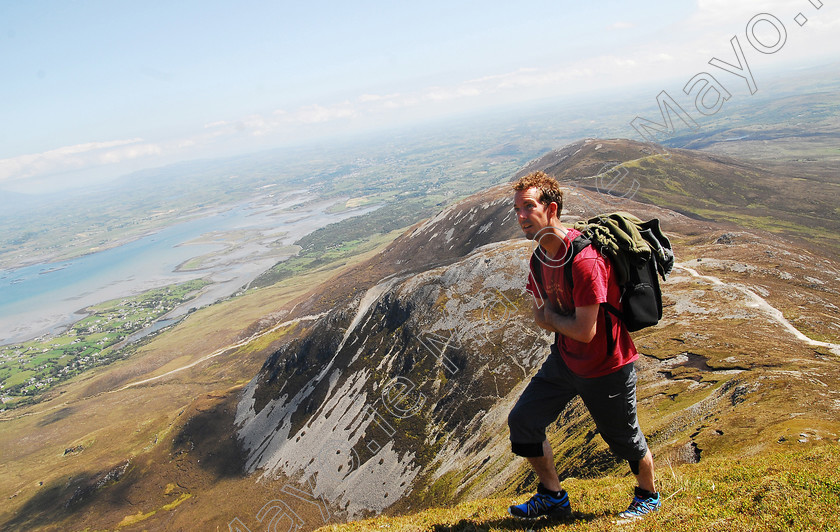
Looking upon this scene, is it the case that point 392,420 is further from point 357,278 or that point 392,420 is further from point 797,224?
point 797,224

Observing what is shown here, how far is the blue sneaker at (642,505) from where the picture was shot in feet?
24.4

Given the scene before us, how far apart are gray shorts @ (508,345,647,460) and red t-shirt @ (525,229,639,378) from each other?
0.70 ft

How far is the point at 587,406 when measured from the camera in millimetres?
6875

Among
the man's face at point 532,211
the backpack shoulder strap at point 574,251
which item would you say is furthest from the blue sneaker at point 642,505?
the man's face at point 532,211

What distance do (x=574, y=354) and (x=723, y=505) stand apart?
4.28 m

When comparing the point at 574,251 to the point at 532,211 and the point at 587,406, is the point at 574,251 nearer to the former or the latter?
the point at 532,211

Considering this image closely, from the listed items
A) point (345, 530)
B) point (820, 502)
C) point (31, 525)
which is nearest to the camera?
point (820, 502)

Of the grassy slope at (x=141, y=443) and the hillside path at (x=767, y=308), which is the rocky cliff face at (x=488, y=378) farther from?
the grassy slope at (x=141, y=443)

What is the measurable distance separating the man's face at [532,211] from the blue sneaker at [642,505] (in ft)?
17.8

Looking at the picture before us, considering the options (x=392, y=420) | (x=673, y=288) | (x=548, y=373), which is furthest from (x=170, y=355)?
(x=548, y=373)

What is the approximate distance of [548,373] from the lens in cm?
788

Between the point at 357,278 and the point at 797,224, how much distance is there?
134 meters

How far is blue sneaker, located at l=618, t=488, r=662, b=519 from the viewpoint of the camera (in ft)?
24.4

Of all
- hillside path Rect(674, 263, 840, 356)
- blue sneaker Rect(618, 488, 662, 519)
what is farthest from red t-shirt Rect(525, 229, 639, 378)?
hillside path Rect(674, 263, 840, 356)
